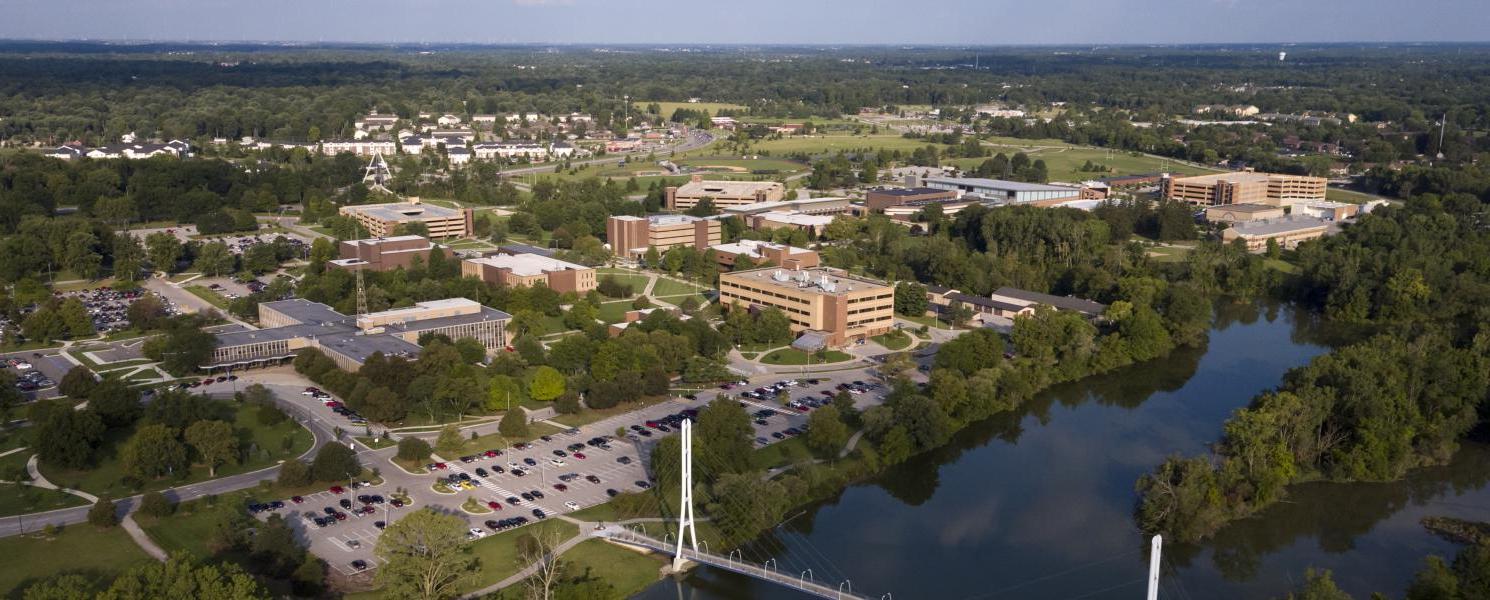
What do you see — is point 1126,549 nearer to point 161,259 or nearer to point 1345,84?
point 161,259

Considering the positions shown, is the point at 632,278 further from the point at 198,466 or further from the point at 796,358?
the point at 198,466

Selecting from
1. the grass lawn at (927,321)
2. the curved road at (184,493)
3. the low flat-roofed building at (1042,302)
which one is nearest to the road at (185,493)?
the curved road at (184,493)

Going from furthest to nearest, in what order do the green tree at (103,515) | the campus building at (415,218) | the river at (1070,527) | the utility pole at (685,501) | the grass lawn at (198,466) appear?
the campus building at (415,218) → the grass lawn at (198,466) → the green tree at (103,515) → the river at (1070,527) → the utility pole at (685,501)

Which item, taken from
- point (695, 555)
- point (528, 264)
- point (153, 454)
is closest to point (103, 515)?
point (153, 454)

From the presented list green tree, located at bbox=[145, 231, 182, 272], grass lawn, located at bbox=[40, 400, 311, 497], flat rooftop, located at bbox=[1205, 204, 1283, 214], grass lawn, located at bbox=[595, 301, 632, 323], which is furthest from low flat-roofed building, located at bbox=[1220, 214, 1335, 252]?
green tree, located at bbox=[145, 231, 182, 272]

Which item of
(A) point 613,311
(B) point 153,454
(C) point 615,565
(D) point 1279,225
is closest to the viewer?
(C) point 615,565

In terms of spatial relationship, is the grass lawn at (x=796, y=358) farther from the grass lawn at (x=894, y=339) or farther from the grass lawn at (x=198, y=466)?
the grass lawn at (x=198, y=466)

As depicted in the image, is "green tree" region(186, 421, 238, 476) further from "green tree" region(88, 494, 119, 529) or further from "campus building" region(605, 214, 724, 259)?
"campus building" region(605, 214, 724, 259)
